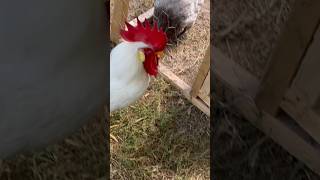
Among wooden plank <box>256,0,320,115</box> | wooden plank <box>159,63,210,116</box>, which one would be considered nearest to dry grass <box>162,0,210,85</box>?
wooden plank <box>159,63,210,116</box>

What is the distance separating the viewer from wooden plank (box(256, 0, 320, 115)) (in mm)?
1505

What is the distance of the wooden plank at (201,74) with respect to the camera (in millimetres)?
1871

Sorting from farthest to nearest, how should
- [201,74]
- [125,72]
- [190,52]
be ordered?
[190,52], [201,74], [125,72]

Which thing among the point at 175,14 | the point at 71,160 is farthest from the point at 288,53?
the point at 71,160

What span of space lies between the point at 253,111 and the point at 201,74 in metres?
0.23

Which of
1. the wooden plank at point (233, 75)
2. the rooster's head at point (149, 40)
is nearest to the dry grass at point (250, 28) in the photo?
the wooden plank at point (233, 75)

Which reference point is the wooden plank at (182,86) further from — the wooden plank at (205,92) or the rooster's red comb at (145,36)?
the rooster's red comb at (145,36)

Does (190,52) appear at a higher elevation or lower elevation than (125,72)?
lower

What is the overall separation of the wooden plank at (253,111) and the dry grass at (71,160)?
0.48 meters

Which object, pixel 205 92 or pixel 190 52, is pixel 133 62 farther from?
pixel 190 52

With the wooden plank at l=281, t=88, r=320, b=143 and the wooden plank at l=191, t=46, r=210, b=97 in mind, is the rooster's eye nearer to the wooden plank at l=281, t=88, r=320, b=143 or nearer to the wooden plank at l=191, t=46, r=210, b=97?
the wooden plank at l=191, t=46, r=210, b=97

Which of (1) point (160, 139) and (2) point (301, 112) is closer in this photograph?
(2) point (301, 112)

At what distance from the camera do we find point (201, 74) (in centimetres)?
194

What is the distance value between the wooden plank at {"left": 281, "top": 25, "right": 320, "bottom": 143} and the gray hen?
555mm
